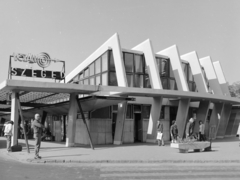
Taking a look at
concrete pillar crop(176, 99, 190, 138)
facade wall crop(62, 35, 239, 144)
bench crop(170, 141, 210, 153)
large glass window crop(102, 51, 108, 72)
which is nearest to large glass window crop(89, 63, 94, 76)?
facade wall crop(62, 35, 239, 144)

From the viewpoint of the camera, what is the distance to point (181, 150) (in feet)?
52.9

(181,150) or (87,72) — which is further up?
(87,72)

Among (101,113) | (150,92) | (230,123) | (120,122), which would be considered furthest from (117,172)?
(230,123)

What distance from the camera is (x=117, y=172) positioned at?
381 inches

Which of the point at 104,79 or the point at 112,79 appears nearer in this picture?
the point at 112,79

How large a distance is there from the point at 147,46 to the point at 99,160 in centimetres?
1441

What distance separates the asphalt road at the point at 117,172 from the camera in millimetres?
8773

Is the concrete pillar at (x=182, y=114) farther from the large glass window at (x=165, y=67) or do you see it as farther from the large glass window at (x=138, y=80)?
the large glass window at (x=138, y=80)

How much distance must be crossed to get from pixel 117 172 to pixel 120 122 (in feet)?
41.8

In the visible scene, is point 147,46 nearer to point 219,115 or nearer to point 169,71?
point 169,71

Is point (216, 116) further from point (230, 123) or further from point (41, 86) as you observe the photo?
point (41, 86)

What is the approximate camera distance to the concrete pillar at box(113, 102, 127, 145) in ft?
73.0

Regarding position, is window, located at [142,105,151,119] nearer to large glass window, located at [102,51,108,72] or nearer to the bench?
large glass window, located at [102,51,108,72]

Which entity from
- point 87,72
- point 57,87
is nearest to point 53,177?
point 57,87
